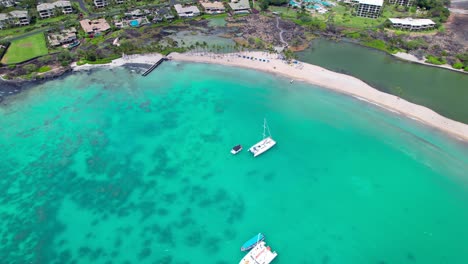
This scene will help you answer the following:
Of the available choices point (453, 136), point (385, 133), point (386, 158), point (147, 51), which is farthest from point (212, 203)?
point (147, 51)

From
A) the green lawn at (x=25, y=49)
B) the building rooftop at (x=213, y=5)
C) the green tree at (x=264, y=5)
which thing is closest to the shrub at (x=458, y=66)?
the green tree at (x=264, y=5)

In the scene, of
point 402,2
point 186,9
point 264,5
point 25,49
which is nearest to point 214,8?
point 186,9

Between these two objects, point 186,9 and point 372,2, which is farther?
point 186,9

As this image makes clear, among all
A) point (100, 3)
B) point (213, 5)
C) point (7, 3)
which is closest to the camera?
point (7, 3)

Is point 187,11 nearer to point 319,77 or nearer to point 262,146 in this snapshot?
point 319,77

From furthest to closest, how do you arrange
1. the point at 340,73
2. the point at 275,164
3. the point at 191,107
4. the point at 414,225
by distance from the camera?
the point at 340,73 < the point at 191,107 < the point at 275,164 < the point at 414,225

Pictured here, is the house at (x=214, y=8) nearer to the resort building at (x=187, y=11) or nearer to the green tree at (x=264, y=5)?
the resort building at (x=187, y=11)

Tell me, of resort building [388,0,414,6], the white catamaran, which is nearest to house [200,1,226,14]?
resort building [388,0,414,6]

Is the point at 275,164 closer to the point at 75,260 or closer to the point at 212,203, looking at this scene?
the point at 212,203
